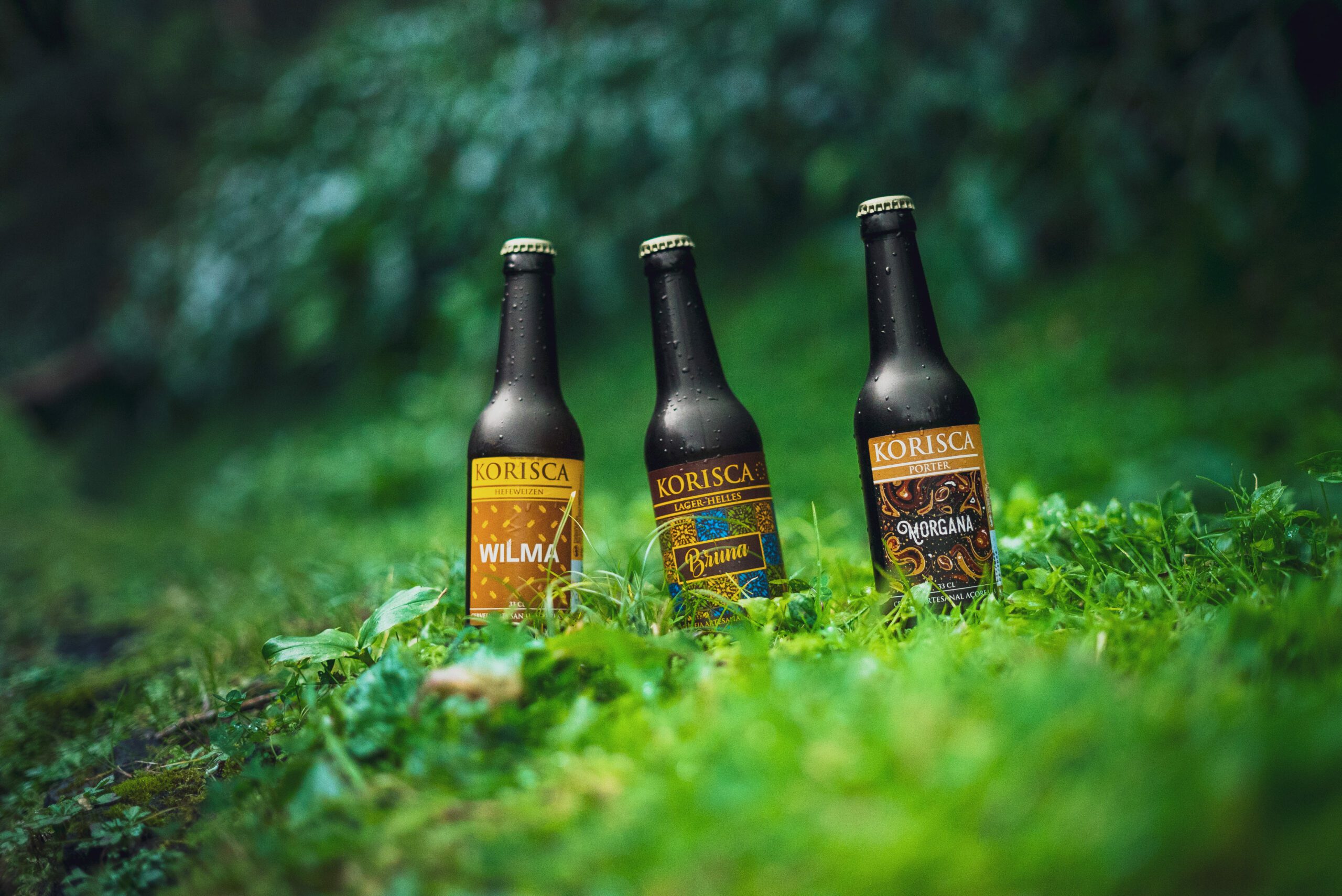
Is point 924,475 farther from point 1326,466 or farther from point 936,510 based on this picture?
point 1326,466

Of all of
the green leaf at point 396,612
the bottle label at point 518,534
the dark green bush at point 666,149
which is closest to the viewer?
the green leaf at point 396,612

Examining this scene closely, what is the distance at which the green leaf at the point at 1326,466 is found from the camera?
5.76ft

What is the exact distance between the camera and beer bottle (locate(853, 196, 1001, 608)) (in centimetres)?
173

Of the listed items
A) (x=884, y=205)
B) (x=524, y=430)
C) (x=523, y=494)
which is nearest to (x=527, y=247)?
(x=524, y=430)

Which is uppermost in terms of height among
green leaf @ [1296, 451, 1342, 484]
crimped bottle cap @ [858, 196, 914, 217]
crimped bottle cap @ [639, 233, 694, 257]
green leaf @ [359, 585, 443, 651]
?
crimped bottle cap @ [858, 196, 914, 217]

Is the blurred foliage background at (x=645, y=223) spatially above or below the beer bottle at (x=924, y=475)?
above

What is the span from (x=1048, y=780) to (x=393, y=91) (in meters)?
7.95

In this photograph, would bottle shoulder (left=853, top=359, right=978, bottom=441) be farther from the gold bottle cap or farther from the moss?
the moss

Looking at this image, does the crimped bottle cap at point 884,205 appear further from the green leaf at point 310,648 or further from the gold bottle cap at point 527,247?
the green leaf at point 310,648

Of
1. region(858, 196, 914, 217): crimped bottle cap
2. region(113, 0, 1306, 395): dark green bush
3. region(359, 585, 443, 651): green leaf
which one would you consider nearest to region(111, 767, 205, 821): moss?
region(359, 585, 443, 651): green leaf

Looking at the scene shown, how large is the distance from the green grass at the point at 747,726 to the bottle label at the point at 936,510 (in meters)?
0.09

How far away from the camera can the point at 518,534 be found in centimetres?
183

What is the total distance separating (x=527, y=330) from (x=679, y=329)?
1.12ft

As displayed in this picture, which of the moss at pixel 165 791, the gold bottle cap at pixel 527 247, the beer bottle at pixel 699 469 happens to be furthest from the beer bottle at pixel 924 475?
the moss at pixel 165 791
